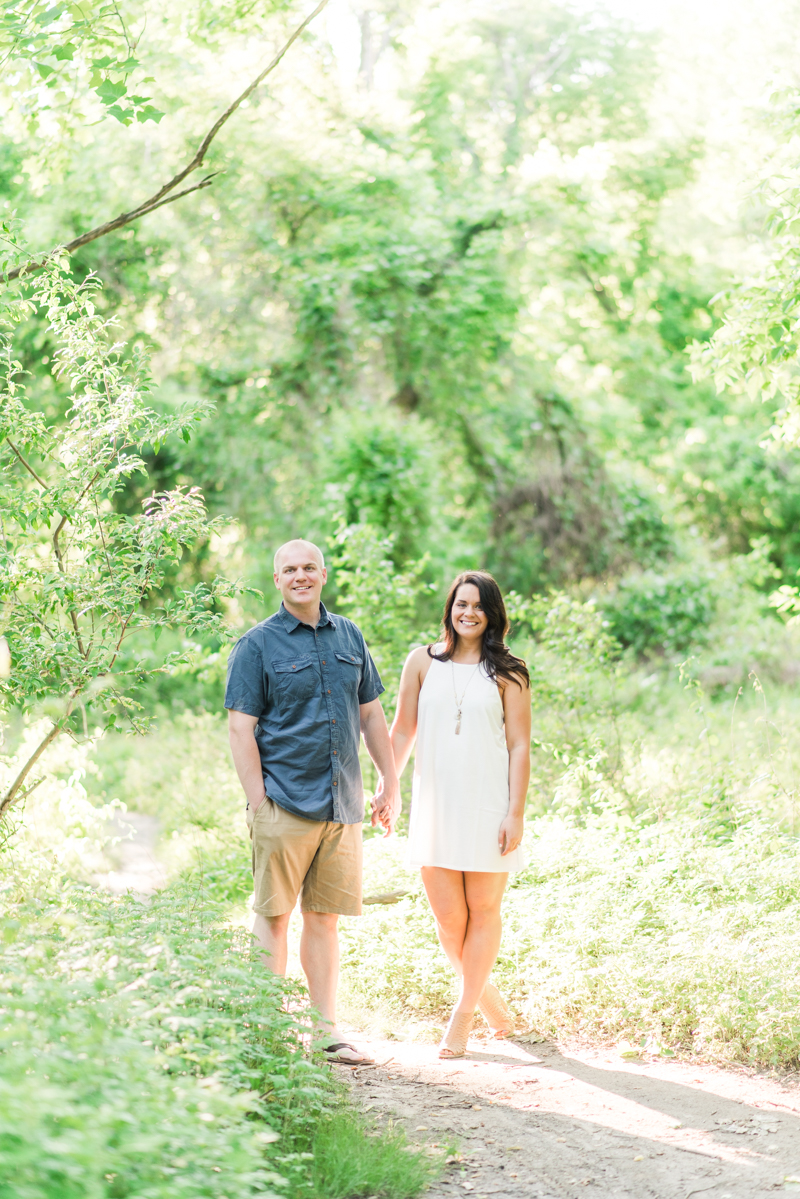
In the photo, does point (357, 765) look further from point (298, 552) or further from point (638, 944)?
point (638, 944)

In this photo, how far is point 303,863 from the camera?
4.29 m

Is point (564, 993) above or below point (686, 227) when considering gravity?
below

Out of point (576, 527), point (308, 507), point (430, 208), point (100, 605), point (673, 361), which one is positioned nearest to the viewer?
point (100, 605)

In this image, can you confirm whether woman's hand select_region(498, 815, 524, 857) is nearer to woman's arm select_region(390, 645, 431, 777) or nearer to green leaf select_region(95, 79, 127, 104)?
woman's arm select_region(390, 645, 431, 777)

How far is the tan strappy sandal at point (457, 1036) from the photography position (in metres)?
4.51

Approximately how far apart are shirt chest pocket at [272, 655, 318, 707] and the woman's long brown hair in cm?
62

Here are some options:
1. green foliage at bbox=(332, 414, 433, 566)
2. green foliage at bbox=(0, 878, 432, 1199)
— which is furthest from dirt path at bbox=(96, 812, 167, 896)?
green foliage at bbox=(332, 414, 433, 566)

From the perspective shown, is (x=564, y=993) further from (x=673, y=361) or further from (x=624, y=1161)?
(x=673, y=361)

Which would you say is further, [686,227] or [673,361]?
[673,361]

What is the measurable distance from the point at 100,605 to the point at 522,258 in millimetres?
13866

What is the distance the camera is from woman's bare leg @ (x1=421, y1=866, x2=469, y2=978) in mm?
4480

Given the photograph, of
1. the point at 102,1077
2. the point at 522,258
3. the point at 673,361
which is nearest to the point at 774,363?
the point at 102,1077

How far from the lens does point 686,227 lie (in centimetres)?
2055

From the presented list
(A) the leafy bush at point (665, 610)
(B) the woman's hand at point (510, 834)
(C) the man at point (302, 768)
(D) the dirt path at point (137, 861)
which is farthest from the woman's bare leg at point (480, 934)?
(A) the leafy bush at point (665, 610)
